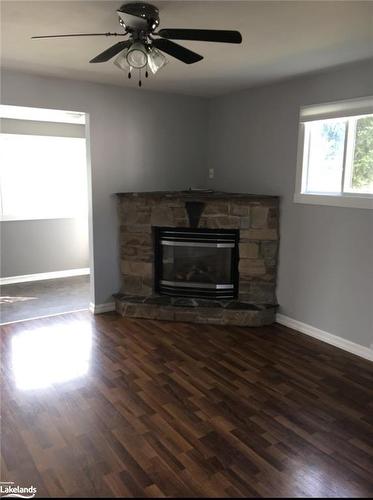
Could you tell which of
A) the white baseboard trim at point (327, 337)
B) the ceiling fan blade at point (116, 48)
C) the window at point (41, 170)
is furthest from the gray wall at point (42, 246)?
the ceiling fan blade at point (116, 48)

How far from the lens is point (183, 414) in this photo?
251cm

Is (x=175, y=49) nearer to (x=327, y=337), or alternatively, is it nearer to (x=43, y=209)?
(x=327, y=337)

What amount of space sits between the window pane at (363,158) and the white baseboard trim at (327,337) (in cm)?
134

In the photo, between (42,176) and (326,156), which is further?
(42,176)

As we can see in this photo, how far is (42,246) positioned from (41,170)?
1.06m

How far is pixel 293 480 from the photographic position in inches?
78.1

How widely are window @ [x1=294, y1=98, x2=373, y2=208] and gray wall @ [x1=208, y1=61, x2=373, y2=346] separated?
0.08 m

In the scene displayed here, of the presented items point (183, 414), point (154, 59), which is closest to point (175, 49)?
point (154, 59)

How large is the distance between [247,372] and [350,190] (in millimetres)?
1791

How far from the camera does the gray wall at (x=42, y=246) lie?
210 inches

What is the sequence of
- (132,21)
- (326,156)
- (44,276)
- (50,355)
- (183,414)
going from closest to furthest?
(132,21) < (183,414) < (50,355) < (326,156) < (44,276)

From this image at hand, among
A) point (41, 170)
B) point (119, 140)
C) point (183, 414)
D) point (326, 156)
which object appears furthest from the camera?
point (41, 170)

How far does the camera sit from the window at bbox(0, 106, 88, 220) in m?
5.18

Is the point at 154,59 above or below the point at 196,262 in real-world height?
above
